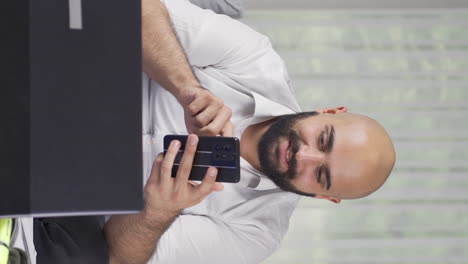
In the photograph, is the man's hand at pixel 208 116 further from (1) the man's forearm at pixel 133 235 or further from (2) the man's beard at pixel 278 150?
(2) the man's beard at pixel 278 150

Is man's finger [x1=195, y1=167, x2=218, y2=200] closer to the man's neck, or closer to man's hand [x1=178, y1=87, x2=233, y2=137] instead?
man's hand [x1=178, y1=87, x2=233, y2=137]

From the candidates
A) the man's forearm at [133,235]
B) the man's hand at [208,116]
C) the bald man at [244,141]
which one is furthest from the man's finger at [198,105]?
the man's forearm at [133,235]

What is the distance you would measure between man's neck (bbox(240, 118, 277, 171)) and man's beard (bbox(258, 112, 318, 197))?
2 cm

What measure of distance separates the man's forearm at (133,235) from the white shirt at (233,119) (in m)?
0.09

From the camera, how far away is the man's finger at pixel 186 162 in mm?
887

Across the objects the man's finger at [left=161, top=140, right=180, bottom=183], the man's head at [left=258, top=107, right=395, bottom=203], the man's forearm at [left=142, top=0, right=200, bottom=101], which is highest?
the man's forearm at [left=142, top=0, right=200, bottom=101]

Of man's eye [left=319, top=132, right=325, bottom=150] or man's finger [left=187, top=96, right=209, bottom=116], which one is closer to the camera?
man's finger [left=187, top=96, right=209, bottom=116]

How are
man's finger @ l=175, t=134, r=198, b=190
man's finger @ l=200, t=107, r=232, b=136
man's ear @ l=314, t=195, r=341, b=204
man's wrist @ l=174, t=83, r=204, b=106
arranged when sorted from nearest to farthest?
man's finger @ l=175, t=134, r=198, b=190, man's finger @ l=200, t=107, r=232, b=136, man's wrist @ l=174, t=83, r=204, b=106, man's ear @ l=314, t=195, r=341, b=204

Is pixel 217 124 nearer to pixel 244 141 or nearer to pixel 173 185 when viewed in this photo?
pixel 173 185

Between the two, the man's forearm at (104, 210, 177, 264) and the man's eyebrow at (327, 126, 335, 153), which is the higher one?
the man's eyebrow at (327, 126, 335, 153)

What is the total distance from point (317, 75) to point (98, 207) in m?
1.07

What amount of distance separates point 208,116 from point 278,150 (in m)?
0.36

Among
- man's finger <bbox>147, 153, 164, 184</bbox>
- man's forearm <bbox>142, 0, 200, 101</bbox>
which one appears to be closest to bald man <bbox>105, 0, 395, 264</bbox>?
man's forearm <bbox>142, 0, 200, 101</bbox>

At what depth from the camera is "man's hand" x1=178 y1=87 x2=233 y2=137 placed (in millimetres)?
1093
